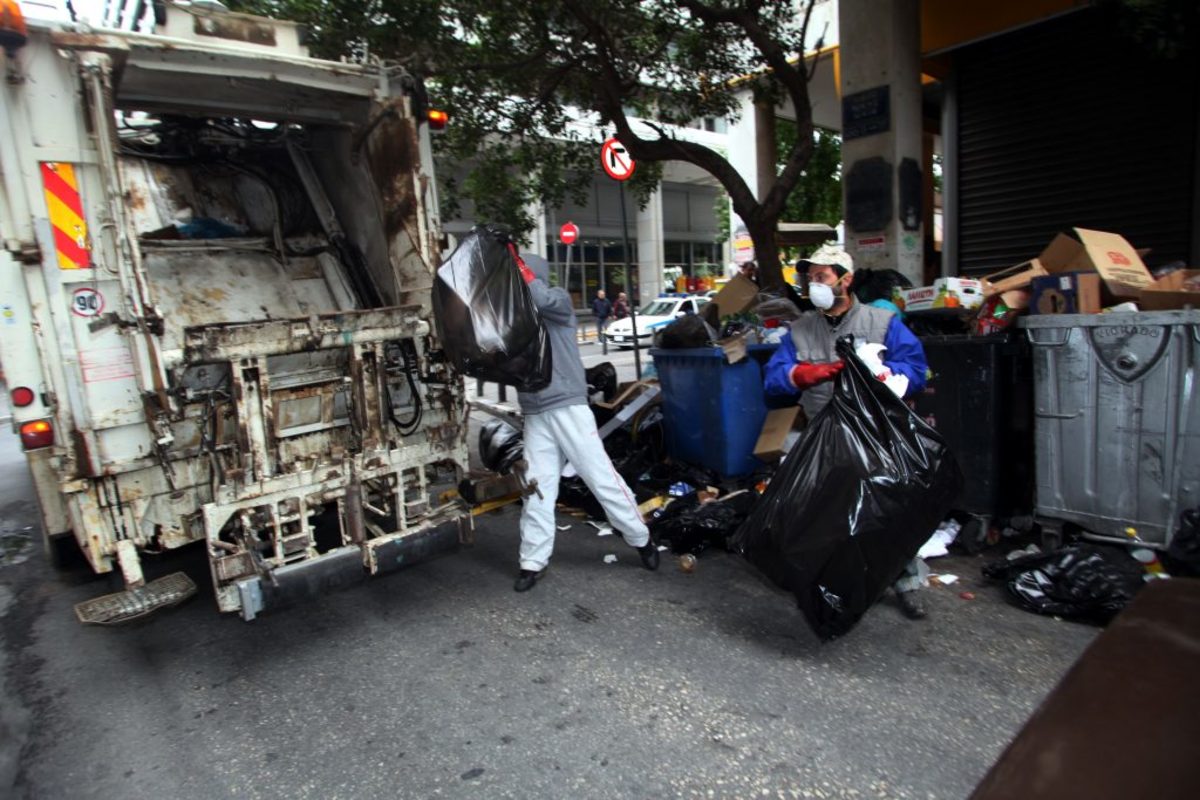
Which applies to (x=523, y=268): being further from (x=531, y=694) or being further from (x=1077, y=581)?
(x=1077, y=581)

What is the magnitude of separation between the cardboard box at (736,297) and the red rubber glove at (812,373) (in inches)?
101

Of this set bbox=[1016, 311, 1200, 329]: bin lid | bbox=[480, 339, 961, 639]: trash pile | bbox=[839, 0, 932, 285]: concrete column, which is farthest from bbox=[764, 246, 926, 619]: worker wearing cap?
bbox=[839, 0, 932, 285]: concrete column

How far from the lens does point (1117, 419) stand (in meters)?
3.52

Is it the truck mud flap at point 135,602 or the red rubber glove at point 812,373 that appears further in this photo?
the red rubber glove at point 812,373

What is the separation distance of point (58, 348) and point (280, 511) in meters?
1.14

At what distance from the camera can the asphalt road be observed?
2.37 metres

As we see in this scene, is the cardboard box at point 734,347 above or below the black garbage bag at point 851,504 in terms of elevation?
above

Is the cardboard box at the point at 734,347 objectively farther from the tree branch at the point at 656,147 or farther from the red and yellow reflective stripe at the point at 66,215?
the red and yellow reflective stripe at the point at 66,215

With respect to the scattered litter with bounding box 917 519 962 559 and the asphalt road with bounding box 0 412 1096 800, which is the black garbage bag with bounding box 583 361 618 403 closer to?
the asphalt road with bounding box 0 412 1096 800

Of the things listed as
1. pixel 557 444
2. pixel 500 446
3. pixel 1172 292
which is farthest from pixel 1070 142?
pixel 557 444

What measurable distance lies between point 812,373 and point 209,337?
2.63 meters

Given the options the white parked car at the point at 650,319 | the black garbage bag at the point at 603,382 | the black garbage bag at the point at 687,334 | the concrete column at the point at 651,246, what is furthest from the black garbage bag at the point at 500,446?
the concrete column at the point at 651,246

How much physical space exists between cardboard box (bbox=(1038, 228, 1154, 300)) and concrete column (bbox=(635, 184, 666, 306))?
25648mm

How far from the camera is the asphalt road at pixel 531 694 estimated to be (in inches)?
93.4
